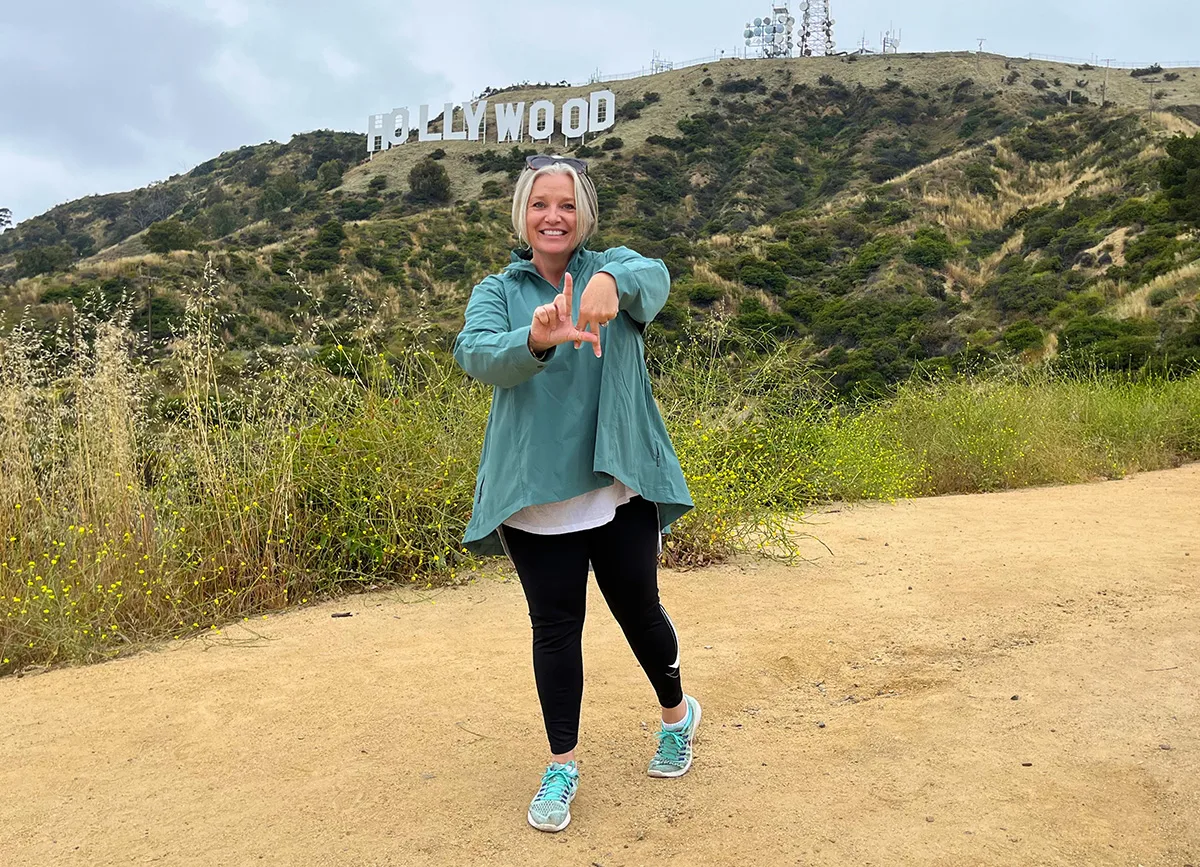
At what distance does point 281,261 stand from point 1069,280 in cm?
2601

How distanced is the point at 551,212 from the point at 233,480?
314cm

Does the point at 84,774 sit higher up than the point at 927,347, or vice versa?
the point at 927,347

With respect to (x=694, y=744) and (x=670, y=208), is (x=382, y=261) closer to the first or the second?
(x=670, y=208)

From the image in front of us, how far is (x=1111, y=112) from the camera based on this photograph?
3969 centimetres

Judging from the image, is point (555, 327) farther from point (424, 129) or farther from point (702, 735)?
point (424, 129)

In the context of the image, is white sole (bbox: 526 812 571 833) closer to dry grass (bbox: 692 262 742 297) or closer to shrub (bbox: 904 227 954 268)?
dry grass (bbox: 692 262 742 297)

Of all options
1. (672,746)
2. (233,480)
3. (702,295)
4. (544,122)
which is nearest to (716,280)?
(702,295)

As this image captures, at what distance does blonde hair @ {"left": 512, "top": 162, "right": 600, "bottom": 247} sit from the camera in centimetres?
235

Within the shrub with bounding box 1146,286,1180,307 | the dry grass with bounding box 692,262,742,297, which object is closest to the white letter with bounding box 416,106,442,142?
the dry grass with bounding box 692,262,742,297

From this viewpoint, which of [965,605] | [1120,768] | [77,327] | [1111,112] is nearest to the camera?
[1120,768]

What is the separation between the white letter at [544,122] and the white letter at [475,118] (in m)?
3.37

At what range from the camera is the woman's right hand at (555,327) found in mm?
1991

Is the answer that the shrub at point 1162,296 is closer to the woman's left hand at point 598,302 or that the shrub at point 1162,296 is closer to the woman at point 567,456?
the woman at point 567,456

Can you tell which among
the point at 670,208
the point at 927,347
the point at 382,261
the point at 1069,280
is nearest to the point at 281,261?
the point at 382,261
